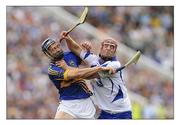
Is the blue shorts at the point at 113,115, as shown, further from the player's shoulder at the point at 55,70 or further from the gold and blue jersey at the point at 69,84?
the player's shoulder at the point at 55,70

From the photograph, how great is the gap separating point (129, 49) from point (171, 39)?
1.32m

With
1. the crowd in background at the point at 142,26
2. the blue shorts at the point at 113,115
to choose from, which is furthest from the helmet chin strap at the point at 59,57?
the crowd in background at the point at 142,26

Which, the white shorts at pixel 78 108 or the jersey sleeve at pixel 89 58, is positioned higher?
the jersey sleeve at pixel 89 58

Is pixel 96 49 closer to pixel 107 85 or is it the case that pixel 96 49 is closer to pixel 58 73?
pixel 107 85

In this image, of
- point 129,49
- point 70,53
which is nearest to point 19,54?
point 129,49

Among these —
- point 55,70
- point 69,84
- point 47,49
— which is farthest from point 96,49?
point 47,49

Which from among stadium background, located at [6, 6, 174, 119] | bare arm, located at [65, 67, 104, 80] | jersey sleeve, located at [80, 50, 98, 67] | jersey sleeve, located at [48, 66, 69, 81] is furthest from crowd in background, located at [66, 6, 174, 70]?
bare arm, located at [65, 67, 104, 80]

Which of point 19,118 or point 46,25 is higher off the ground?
point 46,25

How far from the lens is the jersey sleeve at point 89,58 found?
13992 mm

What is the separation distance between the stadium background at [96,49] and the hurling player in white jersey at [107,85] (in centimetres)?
496

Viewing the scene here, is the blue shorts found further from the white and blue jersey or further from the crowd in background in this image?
the crowd in background

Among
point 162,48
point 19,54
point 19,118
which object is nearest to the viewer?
point 19,118

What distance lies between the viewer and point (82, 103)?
13984 millimetres
